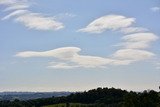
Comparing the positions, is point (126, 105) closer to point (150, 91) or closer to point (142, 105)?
point (142, 105)

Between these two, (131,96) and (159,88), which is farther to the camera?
(131,96)

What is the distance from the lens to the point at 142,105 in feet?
393

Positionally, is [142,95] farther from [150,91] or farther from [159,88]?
[159,88]

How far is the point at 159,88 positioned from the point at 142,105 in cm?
1692

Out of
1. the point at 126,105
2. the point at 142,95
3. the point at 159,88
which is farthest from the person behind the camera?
the point at 142,95

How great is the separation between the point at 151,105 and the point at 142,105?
10.0 ft

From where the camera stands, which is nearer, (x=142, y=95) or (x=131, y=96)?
(x=131, y=96)

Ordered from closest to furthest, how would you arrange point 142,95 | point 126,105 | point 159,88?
point 159,88 → point 126,105 → point 142,95

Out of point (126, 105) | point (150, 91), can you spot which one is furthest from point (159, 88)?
point (150, 91)

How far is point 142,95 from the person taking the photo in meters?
125

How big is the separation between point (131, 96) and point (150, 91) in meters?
14.7

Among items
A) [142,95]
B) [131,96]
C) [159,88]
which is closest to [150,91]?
[142,95]

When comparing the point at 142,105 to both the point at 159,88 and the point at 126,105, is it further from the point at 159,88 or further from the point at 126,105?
the point at 159,88

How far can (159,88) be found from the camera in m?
104
